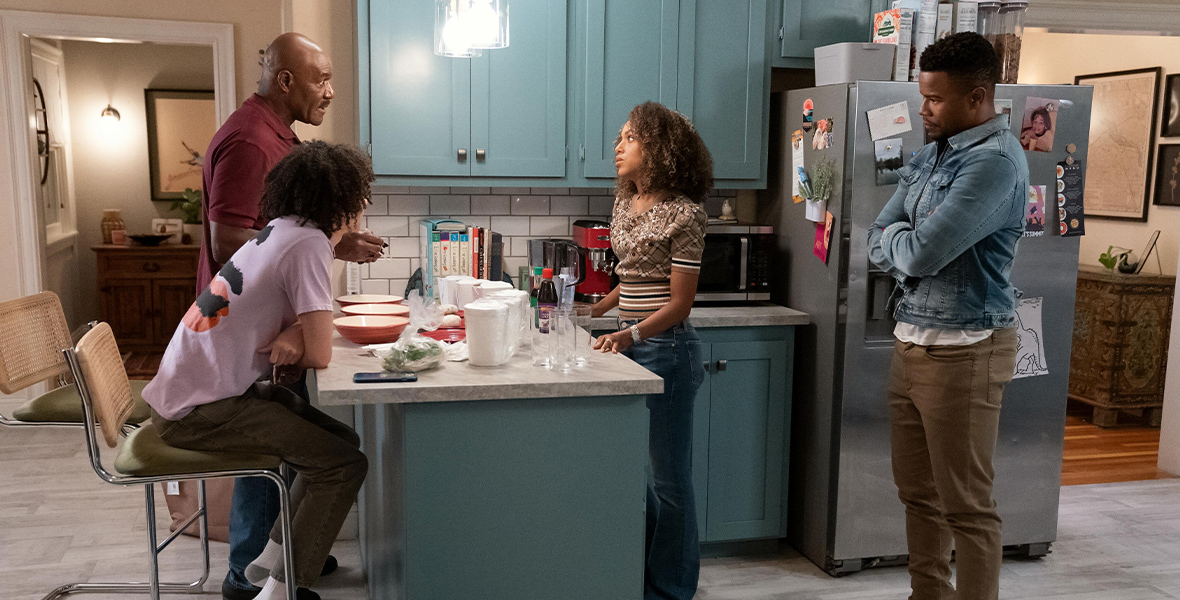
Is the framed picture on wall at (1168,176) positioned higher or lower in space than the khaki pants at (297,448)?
higher

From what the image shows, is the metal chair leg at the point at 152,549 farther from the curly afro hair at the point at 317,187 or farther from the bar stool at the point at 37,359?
the curly afro hair at the point at 317,187

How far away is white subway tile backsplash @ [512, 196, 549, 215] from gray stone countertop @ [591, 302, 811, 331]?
726 mm

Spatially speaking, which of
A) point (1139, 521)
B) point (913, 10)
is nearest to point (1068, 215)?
point (913, 10)

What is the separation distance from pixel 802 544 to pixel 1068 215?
4.91ft

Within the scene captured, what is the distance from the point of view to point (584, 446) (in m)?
2.12

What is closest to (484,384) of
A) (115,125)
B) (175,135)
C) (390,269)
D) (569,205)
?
(390,269)

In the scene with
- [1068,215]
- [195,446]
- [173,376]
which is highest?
[1068,215]

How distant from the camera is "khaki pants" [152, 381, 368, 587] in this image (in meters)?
2.21

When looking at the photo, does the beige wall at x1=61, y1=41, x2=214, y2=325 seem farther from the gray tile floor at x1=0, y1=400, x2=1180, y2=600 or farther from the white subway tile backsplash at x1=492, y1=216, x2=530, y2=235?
the white subway tile backsplash at x1=492, y1=216, x2=530, y2=235

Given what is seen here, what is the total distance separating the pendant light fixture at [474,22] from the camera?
8.89 feet

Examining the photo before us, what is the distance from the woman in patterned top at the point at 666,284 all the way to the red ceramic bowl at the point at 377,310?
604 millimetres

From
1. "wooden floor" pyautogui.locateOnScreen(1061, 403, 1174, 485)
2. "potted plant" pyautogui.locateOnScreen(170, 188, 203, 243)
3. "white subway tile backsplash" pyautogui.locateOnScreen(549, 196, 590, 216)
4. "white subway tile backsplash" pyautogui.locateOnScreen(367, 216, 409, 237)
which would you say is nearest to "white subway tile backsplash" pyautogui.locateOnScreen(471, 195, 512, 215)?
"white subway tile backsplash" pyautogui.locateOnScreen(549, 196, 590, 216)

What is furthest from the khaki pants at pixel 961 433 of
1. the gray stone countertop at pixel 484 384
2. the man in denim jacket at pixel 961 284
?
the gray stone countertop at pixel 484 384

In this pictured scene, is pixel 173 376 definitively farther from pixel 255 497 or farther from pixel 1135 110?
pixel 1135 110
